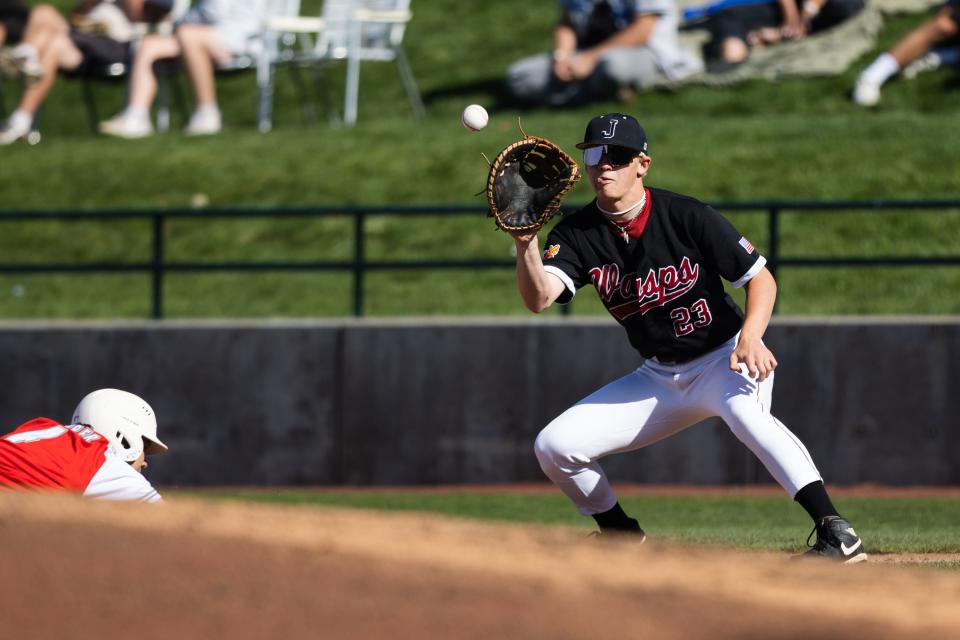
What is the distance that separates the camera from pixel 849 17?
1641cm

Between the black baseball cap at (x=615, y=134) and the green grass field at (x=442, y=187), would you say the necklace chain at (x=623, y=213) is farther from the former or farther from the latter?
the green grass field at (x=442, y=187)

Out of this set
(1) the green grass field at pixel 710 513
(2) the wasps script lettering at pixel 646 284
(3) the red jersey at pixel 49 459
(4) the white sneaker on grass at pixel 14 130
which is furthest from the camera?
(4) the white sneaker on grass at pixel 14 130

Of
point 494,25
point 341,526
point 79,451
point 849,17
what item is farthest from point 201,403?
point 494,25

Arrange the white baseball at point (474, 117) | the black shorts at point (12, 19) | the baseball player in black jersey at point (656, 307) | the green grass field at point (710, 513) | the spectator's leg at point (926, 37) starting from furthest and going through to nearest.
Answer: the black shorts at point (12, 19) → the spectator's leg at point (926, 37) → the green grass field at point (710, 513) → the baseball player in black jersey at point (656, 307) → the white baseball at point (474, 117)

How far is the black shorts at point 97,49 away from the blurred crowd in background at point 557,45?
1cm

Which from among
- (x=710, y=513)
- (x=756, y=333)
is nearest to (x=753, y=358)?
(x=756, y=333)

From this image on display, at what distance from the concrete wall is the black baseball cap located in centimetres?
460

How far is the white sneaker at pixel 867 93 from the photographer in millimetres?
15500

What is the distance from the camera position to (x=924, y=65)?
15.9 m

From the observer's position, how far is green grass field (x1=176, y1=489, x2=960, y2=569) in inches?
303

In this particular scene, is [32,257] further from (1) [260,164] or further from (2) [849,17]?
(2) [849,17]

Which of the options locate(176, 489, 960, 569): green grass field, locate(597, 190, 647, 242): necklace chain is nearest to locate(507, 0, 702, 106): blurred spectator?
locate(176, 489, 960, 569): green grass field

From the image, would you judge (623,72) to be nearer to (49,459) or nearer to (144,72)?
(144,72)

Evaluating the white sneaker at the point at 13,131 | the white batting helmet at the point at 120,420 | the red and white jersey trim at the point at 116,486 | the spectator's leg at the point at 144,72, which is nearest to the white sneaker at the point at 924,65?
the spectator's leg at the point at 144,72
